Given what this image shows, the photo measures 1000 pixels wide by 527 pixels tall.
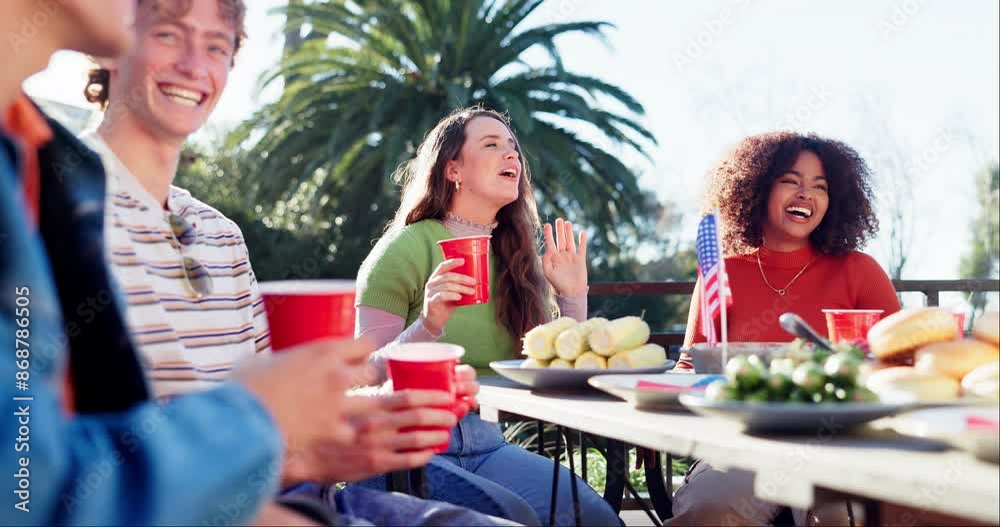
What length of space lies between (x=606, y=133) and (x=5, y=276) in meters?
15.3

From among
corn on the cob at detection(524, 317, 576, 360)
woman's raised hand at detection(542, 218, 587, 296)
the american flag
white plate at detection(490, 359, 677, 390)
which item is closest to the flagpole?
the american flag

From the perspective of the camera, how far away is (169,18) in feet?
5.52

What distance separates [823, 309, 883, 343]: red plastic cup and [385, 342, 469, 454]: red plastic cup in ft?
3.99

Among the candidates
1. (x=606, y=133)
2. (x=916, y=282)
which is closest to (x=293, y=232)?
(x=606, y=133)

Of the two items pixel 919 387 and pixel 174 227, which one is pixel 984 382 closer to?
pixel 919 387

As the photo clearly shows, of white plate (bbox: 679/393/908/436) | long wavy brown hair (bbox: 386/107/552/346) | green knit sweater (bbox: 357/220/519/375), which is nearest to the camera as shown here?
white plate (bbox: 679/393/908/436)

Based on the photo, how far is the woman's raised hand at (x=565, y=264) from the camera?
323cm

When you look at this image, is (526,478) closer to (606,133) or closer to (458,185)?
(458,185)

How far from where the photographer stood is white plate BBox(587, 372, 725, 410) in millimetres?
1846

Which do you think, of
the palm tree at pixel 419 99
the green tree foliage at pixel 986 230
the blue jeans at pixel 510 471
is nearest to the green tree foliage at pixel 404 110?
the palm tree at pixel 419 99

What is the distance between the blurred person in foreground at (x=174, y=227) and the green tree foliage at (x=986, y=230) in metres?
22.0

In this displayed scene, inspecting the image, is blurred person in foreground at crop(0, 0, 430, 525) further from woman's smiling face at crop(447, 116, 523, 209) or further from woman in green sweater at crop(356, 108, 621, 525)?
woman's smiling face at crop(447, 116, 523, 209)

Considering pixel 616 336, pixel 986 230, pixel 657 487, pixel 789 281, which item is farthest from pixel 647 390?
pixel 986 230

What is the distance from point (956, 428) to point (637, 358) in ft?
3.24
